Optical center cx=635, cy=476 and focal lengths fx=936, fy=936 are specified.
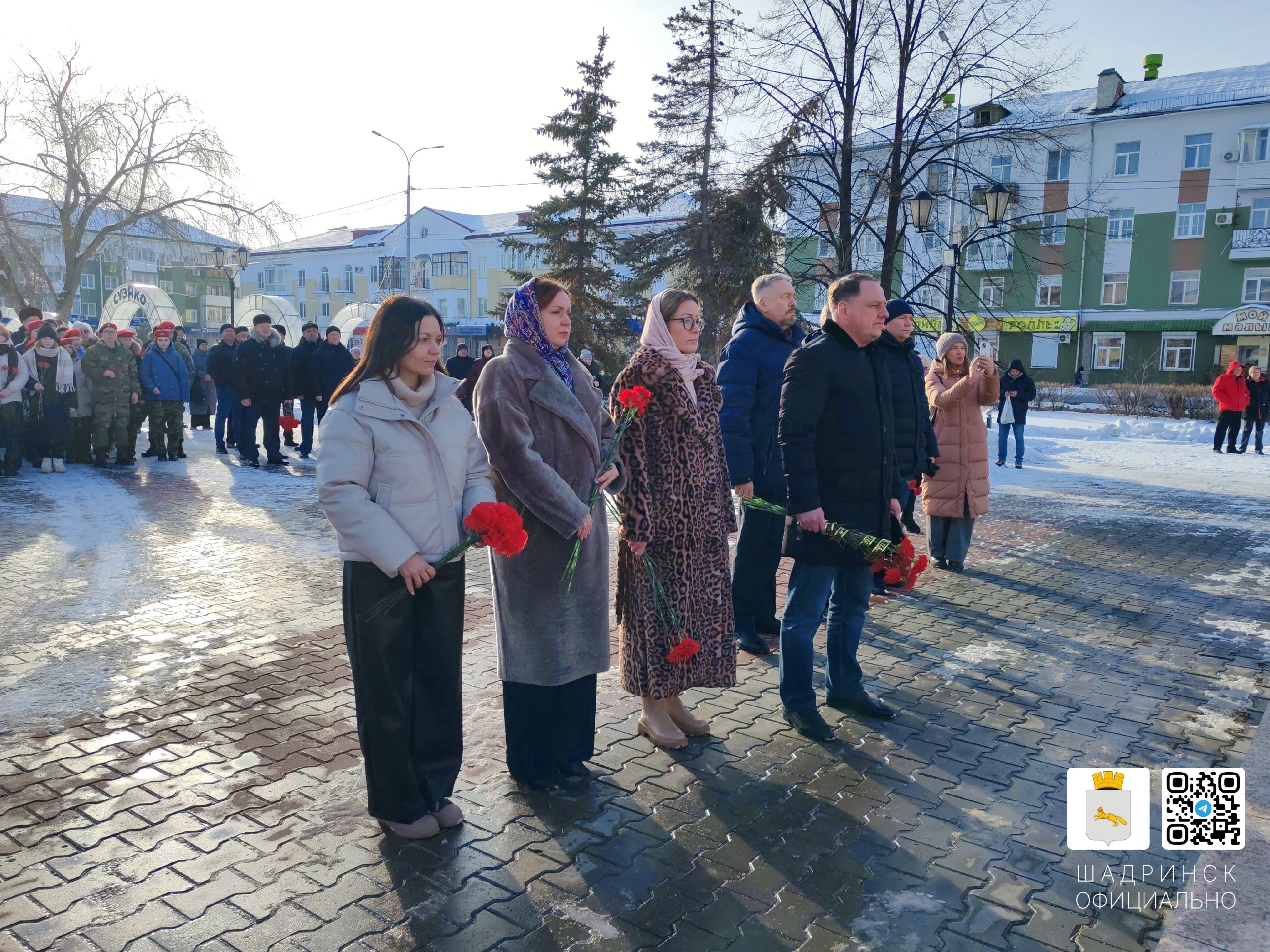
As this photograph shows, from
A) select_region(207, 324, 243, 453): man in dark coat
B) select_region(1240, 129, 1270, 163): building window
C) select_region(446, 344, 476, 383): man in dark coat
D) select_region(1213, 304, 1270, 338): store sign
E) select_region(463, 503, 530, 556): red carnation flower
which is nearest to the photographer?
select_region(463, 503, 530, 556): red carnation flower

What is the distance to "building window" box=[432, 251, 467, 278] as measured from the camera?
202ft

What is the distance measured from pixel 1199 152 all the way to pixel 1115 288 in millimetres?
6424

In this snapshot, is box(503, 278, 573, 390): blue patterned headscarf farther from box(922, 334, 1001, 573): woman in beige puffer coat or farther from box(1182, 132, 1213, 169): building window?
box(1182, 132, 1213, 169): building window

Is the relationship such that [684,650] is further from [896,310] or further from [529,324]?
[896,310]

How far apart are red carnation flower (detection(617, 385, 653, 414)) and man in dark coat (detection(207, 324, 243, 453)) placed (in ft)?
35.3

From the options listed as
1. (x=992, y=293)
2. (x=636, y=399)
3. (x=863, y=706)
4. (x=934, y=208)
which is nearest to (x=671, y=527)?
(x=636, y=399)

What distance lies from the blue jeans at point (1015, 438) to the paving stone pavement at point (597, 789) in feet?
26.8


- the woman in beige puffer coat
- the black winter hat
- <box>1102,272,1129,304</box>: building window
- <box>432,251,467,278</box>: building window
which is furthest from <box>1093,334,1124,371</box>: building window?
the black winter hat

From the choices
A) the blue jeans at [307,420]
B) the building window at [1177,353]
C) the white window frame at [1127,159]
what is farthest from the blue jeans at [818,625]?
the white window frame at [1127,159]

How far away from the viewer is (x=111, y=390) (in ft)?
40.6

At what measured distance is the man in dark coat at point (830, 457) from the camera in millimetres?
4203

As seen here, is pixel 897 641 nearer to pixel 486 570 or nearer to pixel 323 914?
pixel 486 570

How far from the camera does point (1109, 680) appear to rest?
204 inches

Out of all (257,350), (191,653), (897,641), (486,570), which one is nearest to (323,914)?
(191,653)
